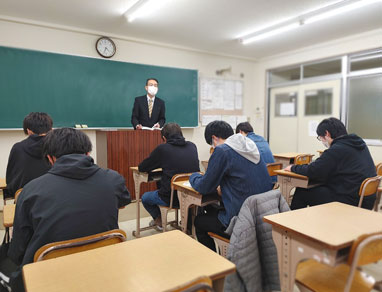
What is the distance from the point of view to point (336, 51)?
558 centimetres

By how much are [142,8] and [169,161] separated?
240 cm

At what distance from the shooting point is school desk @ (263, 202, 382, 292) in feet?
4.26

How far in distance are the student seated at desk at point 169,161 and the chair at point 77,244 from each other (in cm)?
Result: 144

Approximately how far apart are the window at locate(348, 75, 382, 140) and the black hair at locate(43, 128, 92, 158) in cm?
536

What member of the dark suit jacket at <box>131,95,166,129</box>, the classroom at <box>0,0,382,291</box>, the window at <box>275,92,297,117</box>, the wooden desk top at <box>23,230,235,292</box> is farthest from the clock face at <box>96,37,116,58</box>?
the wooden desk top at <box>23,230,235,292</box>

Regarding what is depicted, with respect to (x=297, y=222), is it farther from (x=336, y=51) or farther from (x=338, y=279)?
(x=336, y=51)

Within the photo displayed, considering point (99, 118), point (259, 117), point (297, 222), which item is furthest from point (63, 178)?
point (259, 117)

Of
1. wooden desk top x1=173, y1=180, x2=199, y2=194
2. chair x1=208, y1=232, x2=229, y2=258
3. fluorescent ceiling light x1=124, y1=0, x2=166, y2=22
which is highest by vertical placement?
fluorescent ceiling light x1=124, y1=0, x2=166, y2=22

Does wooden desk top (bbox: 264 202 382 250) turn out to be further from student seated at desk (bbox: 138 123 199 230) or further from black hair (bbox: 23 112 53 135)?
black hair (bbox: 23 112 53 135)

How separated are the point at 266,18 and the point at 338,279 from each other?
4008 millimetres

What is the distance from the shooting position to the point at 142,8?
394cm

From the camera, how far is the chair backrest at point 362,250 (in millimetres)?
1173

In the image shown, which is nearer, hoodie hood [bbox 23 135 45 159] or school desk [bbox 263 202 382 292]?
school desk [bbox 263 202 382 292]

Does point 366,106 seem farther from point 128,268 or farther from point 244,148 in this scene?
point 128,268
